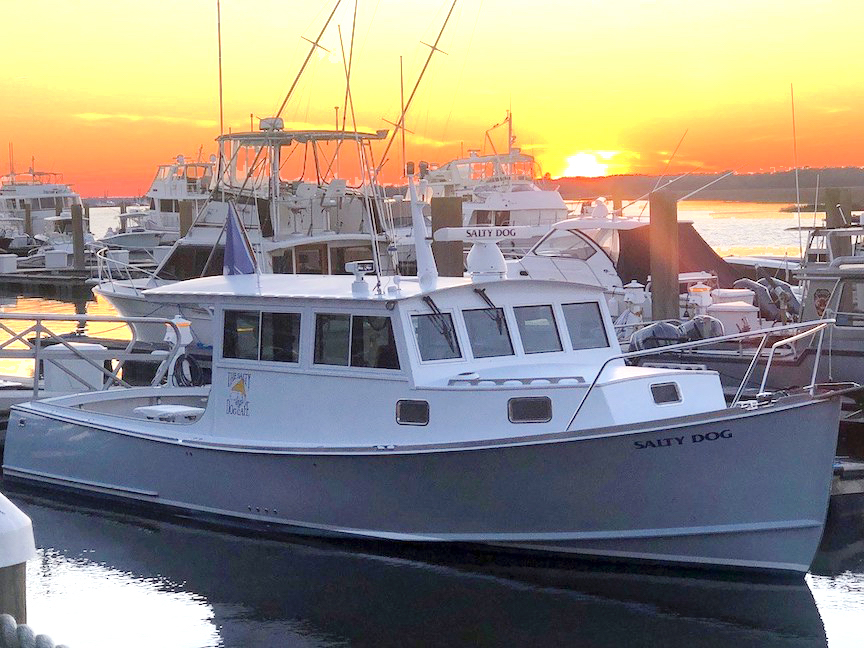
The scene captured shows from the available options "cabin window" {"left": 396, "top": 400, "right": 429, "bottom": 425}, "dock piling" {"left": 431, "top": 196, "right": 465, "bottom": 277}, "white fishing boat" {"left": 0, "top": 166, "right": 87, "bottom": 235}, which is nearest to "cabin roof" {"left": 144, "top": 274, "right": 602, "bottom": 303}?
"cabin window" {"left": 396, "top": 400, "right": 429, "bottom": 425}

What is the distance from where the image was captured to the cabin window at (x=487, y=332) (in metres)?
11.2

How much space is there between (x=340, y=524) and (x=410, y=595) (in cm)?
138

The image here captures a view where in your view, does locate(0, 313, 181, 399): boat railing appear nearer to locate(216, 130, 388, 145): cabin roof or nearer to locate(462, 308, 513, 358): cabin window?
locate(462, 308, 513, 358): cabin window

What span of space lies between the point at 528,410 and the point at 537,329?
1236 mm

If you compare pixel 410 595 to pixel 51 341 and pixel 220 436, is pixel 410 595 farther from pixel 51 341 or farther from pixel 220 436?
pixel 51 341

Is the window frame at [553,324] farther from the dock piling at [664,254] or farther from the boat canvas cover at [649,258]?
the boat canvas cover at [649,258]

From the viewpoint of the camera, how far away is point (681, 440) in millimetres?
9938

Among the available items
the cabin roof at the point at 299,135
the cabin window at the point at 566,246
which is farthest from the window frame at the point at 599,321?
the cabin roof at the point at 299,135

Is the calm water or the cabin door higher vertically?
the cabin door

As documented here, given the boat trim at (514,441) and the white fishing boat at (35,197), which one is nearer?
the boat trim at (514,441)

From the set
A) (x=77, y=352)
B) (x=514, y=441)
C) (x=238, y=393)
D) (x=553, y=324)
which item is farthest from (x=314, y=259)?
(x=514, y=441)

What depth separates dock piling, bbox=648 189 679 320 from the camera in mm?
19688

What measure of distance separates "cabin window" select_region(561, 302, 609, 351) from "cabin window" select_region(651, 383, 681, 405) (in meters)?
1.19

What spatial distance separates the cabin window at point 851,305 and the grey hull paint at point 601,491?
18.8 feet
